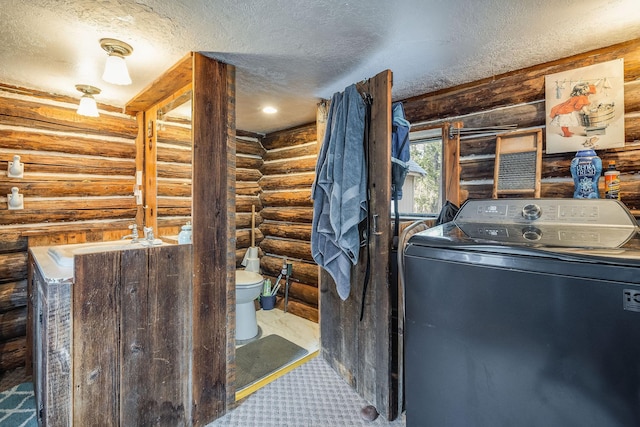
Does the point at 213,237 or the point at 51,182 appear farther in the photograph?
the point at 51,182

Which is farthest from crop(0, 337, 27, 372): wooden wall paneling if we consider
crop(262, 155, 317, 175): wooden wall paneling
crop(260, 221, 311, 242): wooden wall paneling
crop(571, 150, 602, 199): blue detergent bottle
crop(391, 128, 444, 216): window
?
crop(571, 150, 602, 199): blue detergent bottle

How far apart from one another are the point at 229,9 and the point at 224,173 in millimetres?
825

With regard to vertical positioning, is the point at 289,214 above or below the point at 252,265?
above

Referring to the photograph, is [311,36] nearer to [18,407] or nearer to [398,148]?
[398,148]

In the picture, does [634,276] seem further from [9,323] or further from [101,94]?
[9,323]

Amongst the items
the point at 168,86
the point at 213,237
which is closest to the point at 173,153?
the point at 168,86

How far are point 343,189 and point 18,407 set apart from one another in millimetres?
2313

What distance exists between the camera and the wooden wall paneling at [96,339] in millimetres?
1390

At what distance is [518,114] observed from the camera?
1918mm

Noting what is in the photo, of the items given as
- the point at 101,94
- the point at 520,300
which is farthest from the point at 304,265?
the point at 520,300

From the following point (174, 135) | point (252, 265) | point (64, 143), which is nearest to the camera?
point (174, 135)

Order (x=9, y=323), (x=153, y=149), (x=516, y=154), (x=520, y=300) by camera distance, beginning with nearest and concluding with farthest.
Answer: (x=520, y=300) → (x=516, y=154) → (x=9, y=323) → (x=153, y=149)

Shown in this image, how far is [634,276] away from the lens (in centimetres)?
83

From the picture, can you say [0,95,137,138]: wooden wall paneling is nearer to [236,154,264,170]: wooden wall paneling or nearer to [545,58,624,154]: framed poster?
[236,154,264,170]: wooden wall paneling
